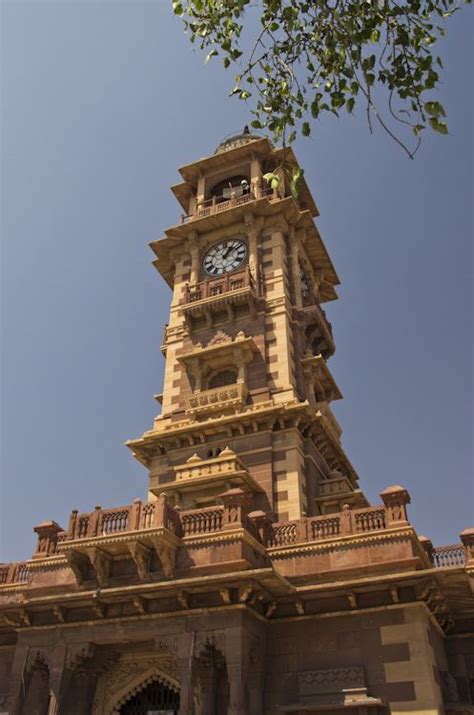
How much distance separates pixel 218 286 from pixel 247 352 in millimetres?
4154

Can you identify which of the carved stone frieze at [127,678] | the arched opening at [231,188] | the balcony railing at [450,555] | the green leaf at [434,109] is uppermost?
the arched opening at [231,188]

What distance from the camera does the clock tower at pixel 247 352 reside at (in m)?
22.6

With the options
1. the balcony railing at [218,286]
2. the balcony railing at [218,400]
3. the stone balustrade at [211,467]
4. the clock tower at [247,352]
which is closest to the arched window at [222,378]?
the clock tower at [247,352]

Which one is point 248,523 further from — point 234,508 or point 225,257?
point 225,257

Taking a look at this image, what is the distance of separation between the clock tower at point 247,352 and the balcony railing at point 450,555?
4942 mm

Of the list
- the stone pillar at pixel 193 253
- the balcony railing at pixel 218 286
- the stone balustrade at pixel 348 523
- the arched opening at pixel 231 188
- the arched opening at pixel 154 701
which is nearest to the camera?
the stone balustrade at pixel 348 523

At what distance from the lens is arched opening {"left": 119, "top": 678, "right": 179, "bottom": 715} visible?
57.1 feet

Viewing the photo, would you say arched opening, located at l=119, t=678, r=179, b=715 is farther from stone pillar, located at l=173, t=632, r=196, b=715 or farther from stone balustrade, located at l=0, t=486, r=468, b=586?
stone balustrade, located at l=0, t=486, r=468, b=586

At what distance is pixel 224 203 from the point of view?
31.8m

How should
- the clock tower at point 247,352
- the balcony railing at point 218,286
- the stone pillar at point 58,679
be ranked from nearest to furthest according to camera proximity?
the stone pillar at point 58,679, the clock tower at point 247,352, the balcony railing at point 218,286

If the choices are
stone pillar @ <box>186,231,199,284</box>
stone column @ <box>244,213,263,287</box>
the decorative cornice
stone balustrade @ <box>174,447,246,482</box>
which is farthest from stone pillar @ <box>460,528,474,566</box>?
stone pillar @ <box>186,231,199,284</box>

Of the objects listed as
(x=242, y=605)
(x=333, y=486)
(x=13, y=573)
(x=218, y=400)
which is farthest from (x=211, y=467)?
(x=13, y=573)

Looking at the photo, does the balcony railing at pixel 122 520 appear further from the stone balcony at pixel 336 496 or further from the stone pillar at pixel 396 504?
the stone balcony at pixel 336 496

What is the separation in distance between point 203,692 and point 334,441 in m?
11.9
